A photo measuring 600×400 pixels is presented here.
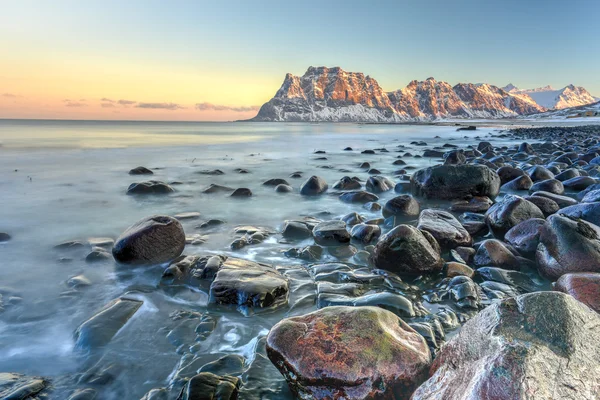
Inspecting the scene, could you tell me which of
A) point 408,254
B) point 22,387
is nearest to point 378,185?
point 408,254

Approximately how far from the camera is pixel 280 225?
18.1ft

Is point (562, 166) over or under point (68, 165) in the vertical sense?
over

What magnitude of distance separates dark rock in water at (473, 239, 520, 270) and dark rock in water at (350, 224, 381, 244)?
4.09 feet

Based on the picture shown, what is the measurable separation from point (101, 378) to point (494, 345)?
2301 millimetres

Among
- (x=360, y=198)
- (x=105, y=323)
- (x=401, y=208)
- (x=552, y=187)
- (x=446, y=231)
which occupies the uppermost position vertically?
Answer: (x=552, y=187)

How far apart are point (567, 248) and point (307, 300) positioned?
254 centimetres

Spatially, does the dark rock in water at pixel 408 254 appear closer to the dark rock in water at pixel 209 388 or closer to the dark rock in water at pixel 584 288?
→ the dark rock in water at pixel 584 288

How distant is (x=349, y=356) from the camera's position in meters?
1.92

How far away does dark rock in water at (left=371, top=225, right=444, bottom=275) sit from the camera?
3541 millimetres

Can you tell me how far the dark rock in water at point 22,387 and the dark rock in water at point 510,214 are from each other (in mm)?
4924

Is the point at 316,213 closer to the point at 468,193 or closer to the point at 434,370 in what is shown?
the point at 468,193

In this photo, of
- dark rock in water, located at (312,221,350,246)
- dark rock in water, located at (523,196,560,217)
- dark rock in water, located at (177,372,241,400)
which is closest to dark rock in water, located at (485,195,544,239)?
dark rock in water, located at (523,196,560,217)

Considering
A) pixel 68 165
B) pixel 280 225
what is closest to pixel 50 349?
pixel 280 225

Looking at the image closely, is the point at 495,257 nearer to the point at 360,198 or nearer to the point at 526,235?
the point at 526,235
